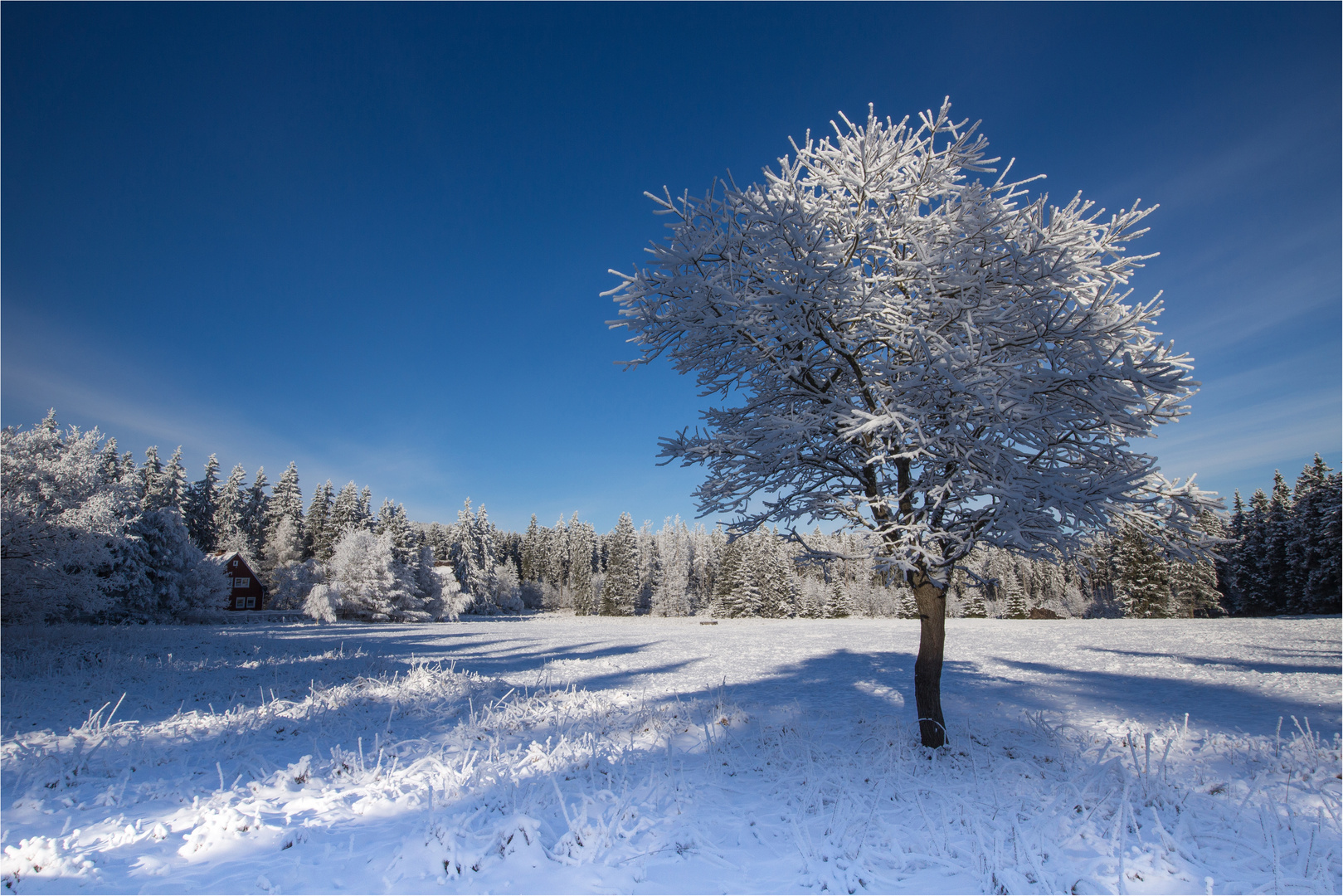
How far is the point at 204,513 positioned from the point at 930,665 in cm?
7091

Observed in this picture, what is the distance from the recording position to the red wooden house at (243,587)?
176 ft

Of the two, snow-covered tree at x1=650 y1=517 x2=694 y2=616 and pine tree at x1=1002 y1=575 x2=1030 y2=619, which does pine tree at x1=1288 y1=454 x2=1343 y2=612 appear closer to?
pine tree at x1=1002 y1=575 x2=1030 y2=619

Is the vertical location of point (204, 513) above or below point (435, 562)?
above

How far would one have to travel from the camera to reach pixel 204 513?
186 ft

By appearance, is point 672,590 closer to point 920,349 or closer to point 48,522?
point 48,522

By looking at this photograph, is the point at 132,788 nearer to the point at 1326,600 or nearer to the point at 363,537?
the point at 363,537

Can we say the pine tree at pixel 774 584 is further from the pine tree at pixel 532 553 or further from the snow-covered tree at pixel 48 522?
the snow-covered tree at pixel 48 522

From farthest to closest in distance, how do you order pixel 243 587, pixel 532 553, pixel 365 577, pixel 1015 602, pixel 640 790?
pixel 532 553, pixel 1015 602, pixel 243 587, pixel 365 577, pixel 640 790

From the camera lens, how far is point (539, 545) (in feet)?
342

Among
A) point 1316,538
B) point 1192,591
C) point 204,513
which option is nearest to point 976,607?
point 1192,591

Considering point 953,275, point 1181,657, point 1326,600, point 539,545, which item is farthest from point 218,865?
point 539,545

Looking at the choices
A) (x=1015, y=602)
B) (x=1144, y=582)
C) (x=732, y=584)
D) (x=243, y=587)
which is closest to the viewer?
(x=1144, y=582)

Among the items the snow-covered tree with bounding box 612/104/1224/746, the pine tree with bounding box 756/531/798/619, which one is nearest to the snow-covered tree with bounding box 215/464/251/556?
the pine tree with bounding box 756/531/798/619

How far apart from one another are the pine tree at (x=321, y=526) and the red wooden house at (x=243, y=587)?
235 inches
